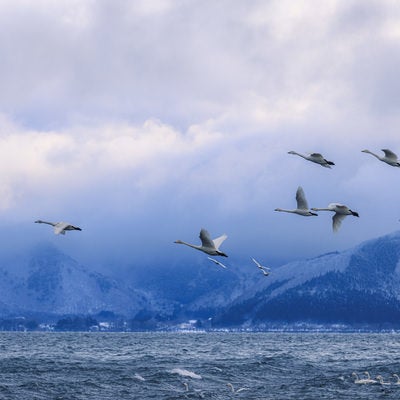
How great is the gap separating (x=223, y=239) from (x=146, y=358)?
79671mm

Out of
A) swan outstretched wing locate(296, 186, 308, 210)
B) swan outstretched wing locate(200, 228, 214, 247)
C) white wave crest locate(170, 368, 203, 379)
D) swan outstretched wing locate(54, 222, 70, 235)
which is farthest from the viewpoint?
white wave crest locate(170, 368, 203, 379)

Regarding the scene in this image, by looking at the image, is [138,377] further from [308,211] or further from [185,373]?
[308,211]

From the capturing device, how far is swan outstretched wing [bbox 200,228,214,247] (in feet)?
143

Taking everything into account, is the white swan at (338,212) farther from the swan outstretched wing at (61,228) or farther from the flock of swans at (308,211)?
the swan outstretched wing at (61,228)

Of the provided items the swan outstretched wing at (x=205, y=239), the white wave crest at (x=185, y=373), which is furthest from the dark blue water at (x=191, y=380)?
the swan outstretched wing at (x=205, y=239)

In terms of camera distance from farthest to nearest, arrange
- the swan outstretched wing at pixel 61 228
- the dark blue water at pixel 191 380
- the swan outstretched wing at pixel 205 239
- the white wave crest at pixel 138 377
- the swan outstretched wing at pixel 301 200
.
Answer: the white wave crest at pixel 138 377, the dark blue water at pixel 191 380, the swan outstretched wing at pixel 301 200, the swan outstretched wing at pixel 61 228, the swan outstretched wing at pixel 205 239

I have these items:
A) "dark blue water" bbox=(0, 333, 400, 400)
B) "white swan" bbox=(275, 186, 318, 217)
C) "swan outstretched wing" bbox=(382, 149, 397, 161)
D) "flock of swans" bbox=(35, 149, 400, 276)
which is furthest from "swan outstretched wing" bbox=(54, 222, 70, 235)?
"dark blue water" bbox=(0, 333, 400, 400)

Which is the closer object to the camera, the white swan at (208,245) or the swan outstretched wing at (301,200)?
the white swan at (208,245)

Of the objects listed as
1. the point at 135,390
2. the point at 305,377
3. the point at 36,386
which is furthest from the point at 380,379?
the point at 36,386

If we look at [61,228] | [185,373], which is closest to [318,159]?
[61,228]

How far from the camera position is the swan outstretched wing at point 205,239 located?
4358 cm

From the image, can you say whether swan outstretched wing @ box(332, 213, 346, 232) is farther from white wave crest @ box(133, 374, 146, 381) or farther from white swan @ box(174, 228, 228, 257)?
white wave crest @ box(133, 374, 146, 381)

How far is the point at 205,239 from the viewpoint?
44312mm

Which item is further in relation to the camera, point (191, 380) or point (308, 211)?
point (191, 380)
